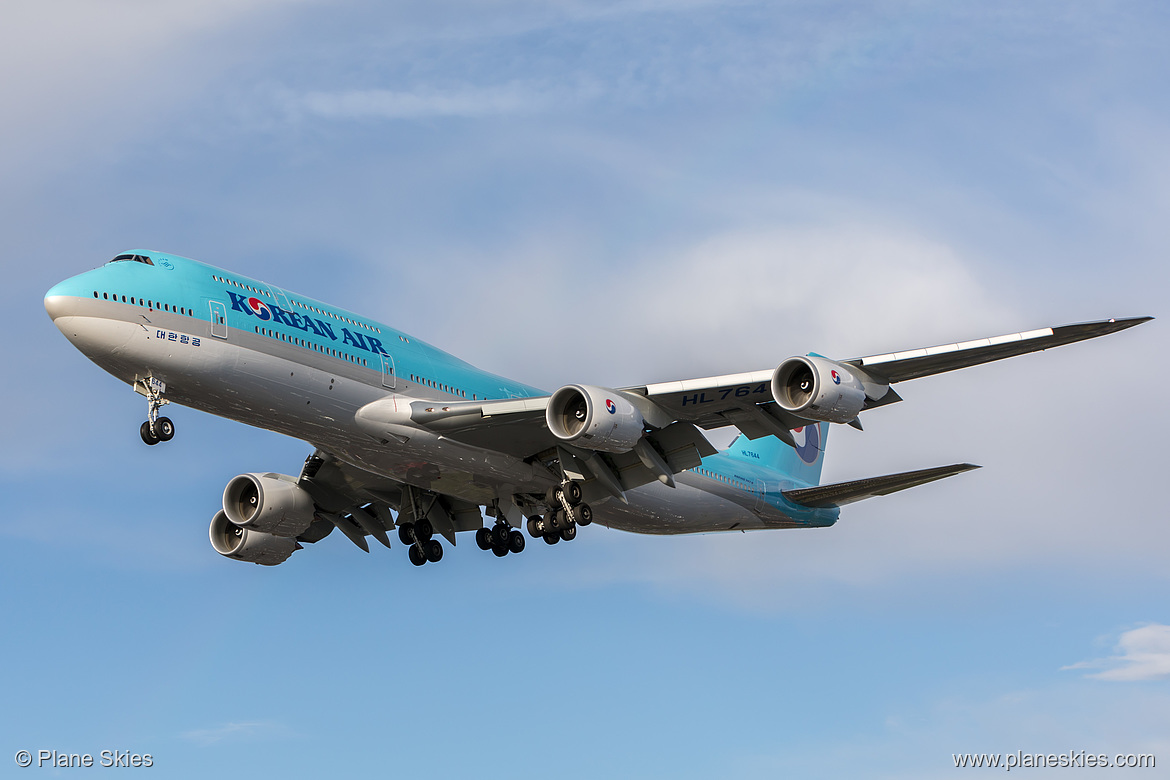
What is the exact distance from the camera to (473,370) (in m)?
34.4

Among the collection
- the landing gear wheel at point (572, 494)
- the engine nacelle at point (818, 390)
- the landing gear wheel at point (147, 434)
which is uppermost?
the engine nacelle at point (818, 390)

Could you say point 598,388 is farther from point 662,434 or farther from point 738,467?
point 738,467

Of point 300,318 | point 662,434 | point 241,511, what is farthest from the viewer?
point 241,511

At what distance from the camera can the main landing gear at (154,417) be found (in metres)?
27.3

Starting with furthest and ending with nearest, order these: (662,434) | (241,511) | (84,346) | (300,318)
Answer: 1. (241,511)
2. (662,434)
3. (300,318)
4. (84,346)

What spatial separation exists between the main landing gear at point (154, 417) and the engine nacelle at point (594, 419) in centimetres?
874

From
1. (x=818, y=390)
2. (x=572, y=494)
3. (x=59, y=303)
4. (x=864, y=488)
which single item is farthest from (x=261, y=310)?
(x=864, y=488)

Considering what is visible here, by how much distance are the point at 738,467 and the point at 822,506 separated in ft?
10.1

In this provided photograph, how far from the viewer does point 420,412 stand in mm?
31000

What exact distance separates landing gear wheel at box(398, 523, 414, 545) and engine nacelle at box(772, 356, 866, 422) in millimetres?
13677

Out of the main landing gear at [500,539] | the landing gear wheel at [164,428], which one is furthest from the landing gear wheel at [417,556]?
the landing gear wheel at [164,428]

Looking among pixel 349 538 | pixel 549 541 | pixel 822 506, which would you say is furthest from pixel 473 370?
pixel 822 506

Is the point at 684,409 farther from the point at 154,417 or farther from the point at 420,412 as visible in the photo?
the point at 154,417

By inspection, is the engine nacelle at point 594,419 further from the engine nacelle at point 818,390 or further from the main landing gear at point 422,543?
the main landing gear at point 422,543
